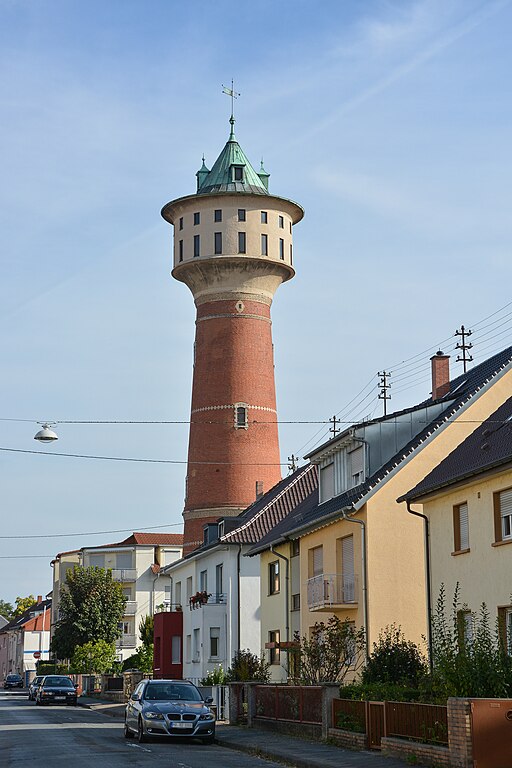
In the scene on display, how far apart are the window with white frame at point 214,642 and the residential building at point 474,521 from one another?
58.6 feet

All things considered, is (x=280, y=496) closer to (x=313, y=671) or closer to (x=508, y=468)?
(x=313, y=671)

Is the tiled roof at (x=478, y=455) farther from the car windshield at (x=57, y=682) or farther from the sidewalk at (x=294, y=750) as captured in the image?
the car windshield at (x=57, y=682)

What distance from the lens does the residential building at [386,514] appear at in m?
29.6

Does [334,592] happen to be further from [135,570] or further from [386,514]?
[135,570]

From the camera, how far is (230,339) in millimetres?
55531

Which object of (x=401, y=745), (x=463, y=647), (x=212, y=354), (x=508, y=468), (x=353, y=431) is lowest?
(x=401, y=745)

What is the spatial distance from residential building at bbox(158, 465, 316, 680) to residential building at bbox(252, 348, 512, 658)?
926cm

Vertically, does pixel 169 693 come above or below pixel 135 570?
below

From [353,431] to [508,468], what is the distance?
9.43m

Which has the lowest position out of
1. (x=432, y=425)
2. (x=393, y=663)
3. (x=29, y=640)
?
(x=29, y=640)

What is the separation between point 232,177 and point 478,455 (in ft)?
119

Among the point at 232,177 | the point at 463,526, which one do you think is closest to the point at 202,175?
the point at 232,177

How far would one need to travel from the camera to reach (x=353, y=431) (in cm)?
3194

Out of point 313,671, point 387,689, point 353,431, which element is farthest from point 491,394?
point 387,689
